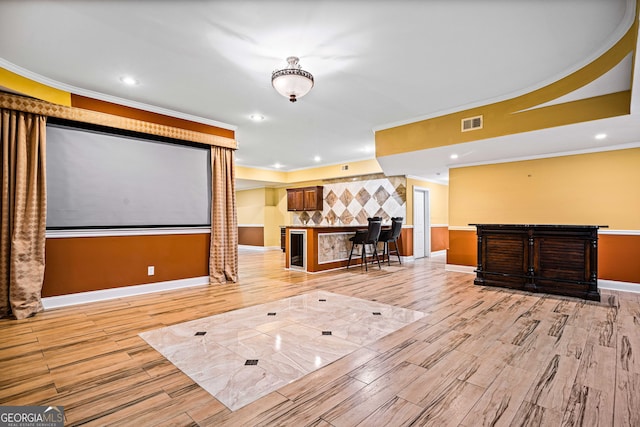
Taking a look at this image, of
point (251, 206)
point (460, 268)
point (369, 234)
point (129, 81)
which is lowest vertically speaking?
point (460, 268)

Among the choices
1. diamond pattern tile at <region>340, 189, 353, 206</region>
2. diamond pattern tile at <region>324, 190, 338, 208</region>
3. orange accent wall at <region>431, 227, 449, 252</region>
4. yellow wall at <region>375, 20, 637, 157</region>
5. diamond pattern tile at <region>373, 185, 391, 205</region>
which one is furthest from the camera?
diamond pattern tile at <region>324, 190, 338, 208</region>

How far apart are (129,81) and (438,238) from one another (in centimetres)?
881

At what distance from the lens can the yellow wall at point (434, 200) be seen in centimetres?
802

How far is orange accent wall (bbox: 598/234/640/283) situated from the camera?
457cm

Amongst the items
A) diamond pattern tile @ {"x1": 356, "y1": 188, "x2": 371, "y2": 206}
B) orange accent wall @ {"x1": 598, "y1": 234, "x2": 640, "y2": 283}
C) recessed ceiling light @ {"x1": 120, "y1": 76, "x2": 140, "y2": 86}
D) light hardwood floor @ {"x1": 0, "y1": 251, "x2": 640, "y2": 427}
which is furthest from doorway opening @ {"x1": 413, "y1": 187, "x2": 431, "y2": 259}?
recessed ceiling light @ {"x1": 120, "y1": 76, "x2": 140, "y2": 86}

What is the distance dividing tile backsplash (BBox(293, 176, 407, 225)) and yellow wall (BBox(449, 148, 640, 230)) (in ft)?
5.89

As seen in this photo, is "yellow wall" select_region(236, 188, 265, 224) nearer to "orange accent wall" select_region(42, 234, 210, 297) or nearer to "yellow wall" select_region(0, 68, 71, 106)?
"orange accent wall" select_region(42, 234, 210, 297)

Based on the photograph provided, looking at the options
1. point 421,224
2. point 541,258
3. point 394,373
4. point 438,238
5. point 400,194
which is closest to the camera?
point 394,373

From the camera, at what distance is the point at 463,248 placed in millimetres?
6207

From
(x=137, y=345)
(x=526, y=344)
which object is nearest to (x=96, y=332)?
(x=137, y=345)

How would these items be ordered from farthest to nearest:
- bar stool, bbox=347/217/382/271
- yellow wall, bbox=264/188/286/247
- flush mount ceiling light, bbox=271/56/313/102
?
yellow wall, bbox=264/188/286/247 → bar stool, bbox=347/217/382/271 → flush mount ceiling light, bbox=271/56/313/102

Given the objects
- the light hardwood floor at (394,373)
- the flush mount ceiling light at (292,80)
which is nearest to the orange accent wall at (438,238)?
the light hardwood floor at (394,373)

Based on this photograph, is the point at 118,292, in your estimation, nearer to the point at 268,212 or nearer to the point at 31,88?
the point at 31,88

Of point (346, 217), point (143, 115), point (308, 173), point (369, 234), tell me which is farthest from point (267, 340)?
point (308, 173)
